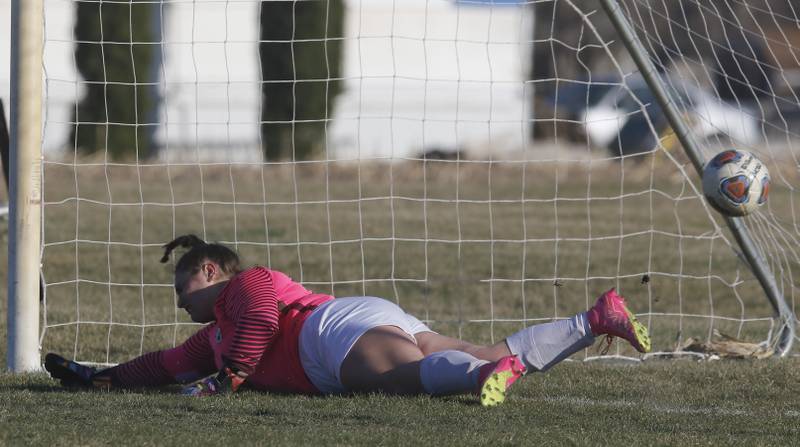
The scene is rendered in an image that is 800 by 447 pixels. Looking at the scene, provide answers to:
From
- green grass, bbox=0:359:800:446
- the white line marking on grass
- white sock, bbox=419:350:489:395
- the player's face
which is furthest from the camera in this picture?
the player's face

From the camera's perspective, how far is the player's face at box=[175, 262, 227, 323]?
5.29 m

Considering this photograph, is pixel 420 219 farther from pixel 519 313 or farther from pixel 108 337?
pixel 108 337

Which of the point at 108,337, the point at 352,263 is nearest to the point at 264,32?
the point at 352,263

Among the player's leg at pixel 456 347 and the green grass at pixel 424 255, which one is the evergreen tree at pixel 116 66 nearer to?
the green grass at pixel 424 255

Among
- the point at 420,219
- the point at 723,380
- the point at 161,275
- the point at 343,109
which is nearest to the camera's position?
the point at 723,380

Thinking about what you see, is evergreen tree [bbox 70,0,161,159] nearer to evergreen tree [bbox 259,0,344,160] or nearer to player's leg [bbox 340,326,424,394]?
evergreen tree [bbox 259,0,344,160]

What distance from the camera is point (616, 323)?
5102mm

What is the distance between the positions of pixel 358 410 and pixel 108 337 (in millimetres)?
2837

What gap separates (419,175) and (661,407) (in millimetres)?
13782

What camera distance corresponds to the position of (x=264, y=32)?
24.0m

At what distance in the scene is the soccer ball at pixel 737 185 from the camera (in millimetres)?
6191

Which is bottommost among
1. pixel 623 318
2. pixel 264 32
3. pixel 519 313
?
pixel 519 313

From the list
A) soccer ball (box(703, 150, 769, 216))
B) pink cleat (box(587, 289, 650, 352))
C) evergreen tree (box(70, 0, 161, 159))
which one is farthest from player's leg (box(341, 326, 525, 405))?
evergreen tree (box(70, 0, 161, 159))

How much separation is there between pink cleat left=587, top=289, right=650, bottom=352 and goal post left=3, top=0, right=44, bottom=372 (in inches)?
107
